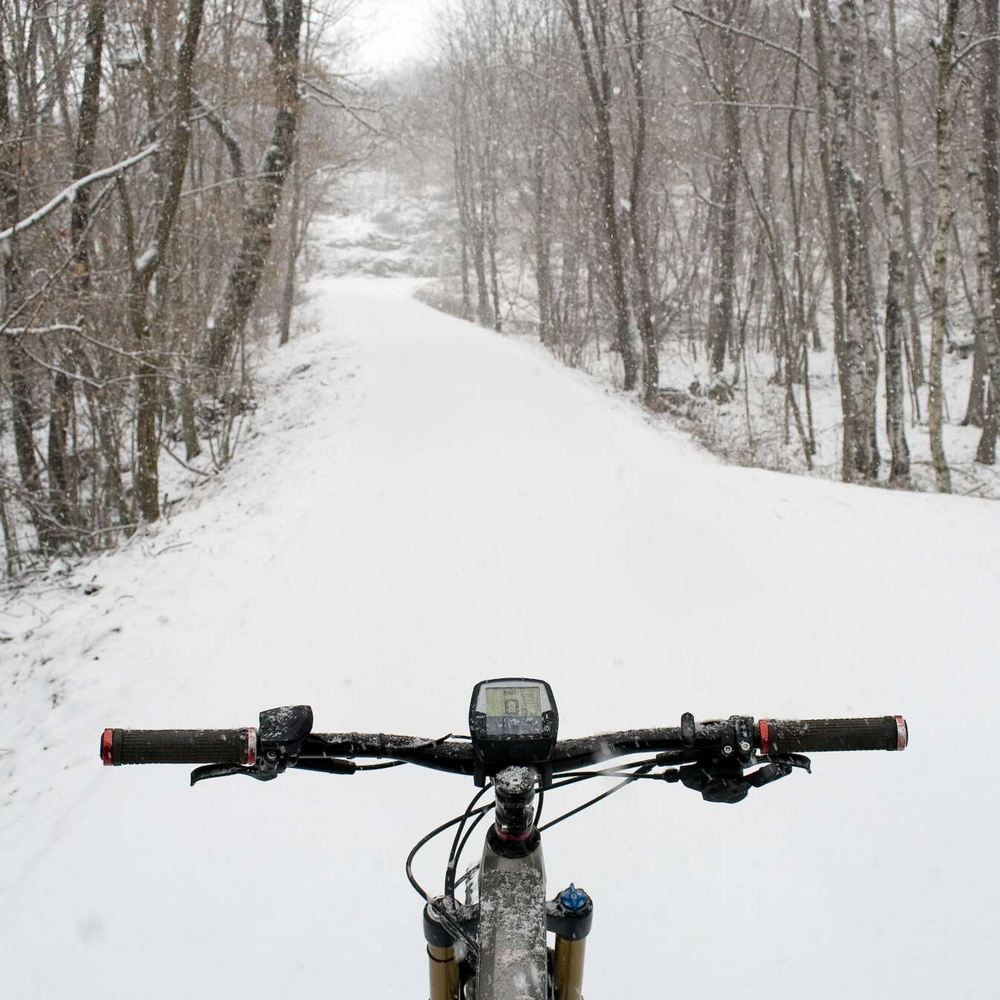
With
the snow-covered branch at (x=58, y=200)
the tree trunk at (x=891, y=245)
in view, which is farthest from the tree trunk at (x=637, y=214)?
the snow-covered branch at (x=58, y=200)

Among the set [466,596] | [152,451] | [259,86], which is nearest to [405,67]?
[259,86]

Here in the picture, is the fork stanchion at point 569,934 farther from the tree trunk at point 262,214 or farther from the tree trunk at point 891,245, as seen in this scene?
the tree trunk at point 262,214

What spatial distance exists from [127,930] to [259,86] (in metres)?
12.2

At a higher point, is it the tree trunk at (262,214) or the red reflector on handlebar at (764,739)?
the tree trunk at (262,214)

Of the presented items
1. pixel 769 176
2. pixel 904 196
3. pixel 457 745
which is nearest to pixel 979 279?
pixel 769 176

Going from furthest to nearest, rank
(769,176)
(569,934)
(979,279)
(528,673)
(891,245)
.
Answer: (769,176)
(979,279)
(891,245)
(528,673)
(569,934)

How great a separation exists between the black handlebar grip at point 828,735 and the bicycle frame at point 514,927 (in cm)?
58

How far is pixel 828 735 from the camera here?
1765 millimetres

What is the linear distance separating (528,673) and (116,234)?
11.9 m

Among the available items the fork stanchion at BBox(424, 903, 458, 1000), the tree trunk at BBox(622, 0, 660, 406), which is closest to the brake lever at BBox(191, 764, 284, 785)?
the fork stanchion at BBox(424, 903, 458, 1000)

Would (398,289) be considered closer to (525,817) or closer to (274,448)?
(274,448)

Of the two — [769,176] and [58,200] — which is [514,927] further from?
[769,176]

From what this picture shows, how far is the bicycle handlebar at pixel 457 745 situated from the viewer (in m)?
1.71

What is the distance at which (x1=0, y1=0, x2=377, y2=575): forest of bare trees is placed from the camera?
909cm
